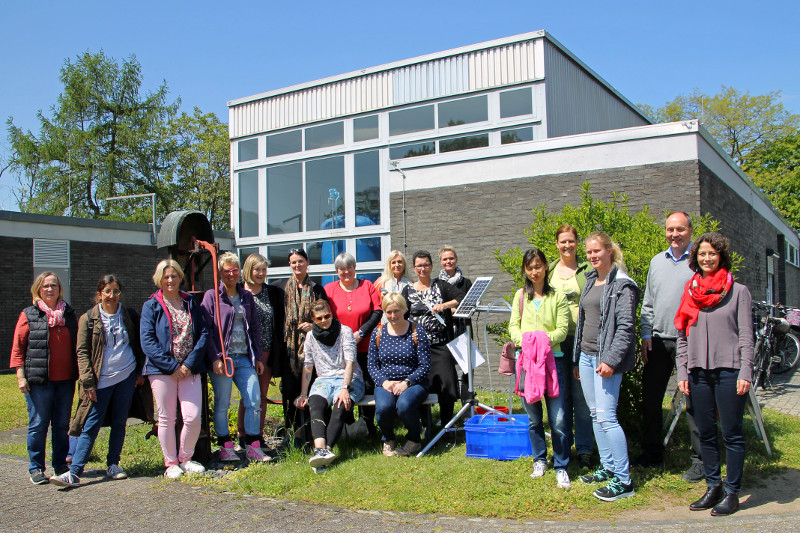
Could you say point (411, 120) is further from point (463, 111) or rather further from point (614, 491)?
point (614, 491)

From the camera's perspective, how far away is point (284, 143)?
18.6 metres

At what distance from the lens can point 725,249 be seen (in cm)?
448

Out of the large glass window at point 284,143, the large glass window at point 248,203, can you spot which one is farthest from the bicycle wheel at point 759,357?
the large glass window at point 248,203

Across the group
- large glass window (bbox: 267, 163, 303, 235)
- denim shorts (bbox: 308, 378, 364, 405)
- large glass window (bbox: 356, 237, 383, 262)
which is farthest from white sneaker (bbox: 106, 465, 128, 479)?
large glass window (bbox: 267, 163, 303, 235)

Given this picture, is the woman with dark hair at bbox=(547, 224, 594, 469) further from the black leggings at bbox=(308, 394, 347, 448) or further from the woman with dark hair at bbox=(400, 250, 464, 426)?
the black leggings at bbox=(308, 394, 347, 448)

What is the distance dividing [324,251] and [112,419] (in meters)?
12.2

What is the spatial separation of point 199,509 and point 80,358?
1.77 m

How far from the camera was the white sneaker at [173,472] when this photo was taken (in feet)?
18.2

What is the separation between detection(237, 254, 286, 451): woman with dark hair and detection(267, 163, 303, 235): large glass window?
11734 millimetres

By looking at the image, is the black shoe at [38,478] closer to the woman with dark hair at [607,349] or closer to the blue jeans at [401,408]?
the blue jeans at [401,408]

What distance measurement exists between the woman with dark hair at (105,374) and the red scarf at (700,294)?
15.4 ft

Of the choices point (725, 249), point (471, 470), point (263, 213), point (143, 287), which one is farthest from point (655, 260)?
point (143, 287)

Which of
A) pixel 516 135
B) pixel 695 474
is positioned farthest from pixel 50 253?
pixel 695 474

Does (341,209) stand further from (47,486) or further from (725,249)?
(725,249)
